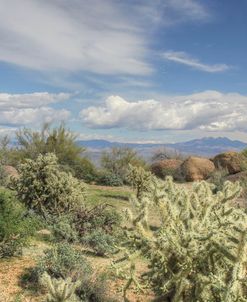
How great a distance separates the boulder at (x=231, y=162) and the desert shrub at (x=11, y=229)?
33.5 m

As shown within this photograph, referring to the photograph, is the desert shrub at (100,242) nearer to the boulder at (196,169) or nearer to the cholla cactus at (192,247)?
the cholla cactus at (192,247)

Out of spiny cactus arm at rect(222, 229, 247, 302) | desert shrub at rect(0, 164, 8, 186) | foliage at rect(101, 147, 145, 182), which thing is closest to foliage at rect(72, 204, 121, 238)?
spiny cactus arm at rect(222, 229, 247, 302)

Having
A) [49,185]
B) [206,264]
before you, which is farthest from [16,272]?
[206,264]

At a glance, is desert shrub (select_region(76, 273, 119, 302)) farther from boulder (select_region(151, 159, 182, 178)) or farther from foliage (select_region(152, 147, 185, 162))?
foliage (select_region(152, 147, 185, 162))

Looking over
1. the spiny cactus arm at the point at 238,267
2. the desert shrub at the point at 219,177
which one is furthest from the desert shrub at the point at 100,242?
the desert shrub at the point at 219,177

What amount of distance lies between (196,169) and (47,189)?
101 feet

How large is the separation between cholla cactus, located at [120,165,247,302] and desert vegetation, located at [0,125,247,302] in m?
0.01

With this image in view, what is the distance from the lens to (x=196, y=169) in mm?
48312

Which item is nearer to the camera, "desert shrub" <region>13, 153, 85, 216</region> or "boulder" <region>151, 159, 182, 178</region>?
"desert shrub" <region>13, 153, 85, 216</region>

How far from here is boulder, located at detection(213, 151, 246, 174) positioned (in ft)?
154

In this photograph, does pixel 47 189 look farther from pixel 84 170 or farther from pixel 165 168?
pixel 165 168

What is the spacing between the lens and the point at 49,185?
19.1 meters

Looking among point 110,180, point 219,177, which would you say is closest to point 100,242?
point 110,180

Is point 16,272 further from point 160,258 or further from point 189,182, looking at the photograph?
point 189,182
